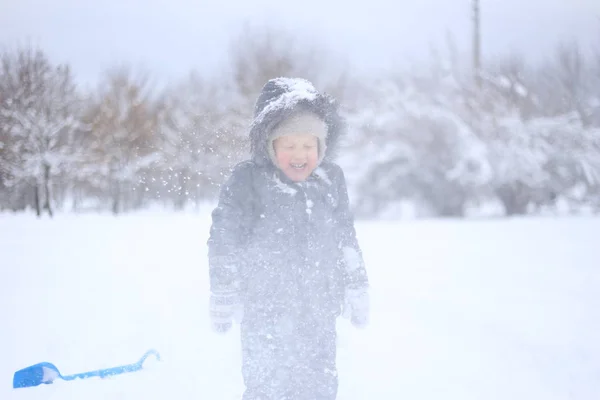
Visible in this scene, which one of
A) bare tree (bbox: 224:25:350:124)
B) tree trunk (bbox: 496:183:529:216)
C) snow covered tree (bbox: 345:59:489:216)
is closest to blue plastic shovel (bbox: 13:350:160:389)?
bare tree (bbox: 224:25:350:124)

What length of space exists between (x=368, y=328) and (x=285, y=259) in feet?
7.14

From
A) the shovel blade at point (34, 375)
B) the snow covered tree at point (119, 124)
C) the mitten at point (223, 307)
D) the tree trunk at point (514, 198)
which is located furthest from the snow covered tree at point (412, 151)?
the mitten at point (223, 307)

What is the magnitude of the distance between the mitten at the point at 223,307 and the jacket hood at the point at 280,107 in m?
0.67

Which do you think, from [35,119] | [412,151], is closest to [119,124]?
[35,119]

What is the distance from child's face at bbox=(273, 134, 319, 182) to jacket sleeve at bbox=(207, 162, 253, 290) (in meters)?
0.18

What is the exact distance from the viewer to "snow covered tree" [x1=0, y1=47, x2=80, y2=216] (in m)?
11.2

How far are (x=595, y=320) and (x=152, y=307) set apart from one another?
392 centimetres

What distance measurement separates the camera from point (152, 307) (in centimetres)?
450

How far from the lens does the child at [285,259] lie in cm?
223

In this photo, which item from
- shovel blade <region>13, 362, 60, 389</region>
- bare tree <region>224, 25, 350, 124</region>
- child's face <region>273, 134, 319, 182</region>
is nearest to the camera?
child's face <region>273, 134, 319, 182</region>

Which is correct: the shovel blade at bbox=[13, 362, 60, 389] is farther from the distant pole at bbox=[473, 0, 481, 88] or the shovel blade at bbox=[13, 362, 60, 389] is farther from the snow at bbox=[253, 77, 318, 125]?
the distant pole at bbox=[473, 0, 481, 88]

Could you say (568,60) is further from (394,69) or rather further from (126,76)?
(126,76)

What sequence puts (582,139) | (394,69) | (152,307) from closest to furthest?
(152,307) < (582,139) < (394,69)

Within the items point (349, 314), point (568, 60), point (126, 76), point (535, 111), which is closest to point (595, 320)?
point (349, 314)
